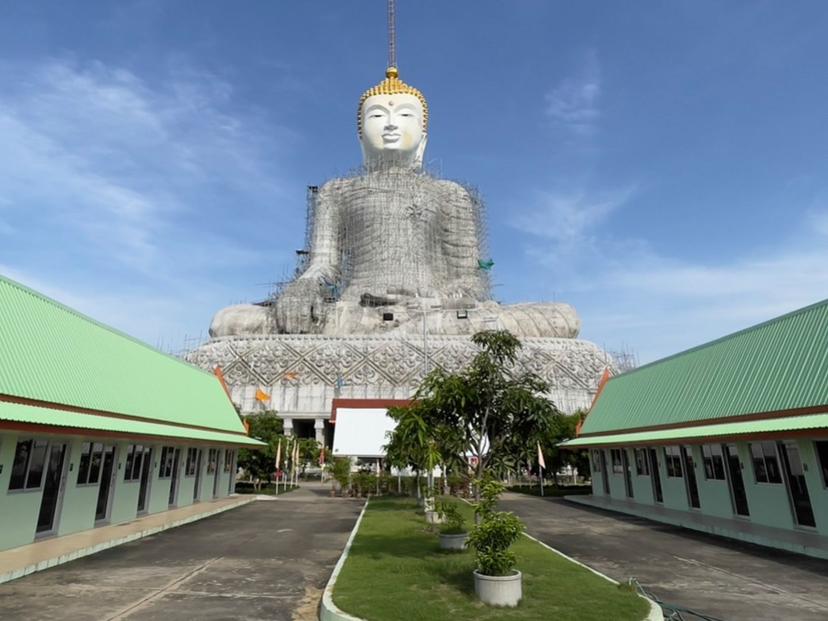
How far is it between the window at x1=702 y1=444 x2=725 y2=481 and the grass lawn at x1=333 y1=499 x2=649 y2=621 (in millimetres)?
8023

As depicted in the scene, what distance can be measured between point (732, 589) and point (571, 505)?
49.6 ft

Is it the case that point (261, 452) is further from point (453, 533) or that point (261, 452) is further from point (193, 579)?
point (193, 579)

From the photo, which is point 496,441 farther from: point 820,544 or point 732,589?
point 820,544

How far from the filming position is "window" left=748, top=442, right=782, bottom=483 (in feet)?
46.6

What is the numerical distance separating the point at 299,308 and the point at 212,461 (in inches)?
981

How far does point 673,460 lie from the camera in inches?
752

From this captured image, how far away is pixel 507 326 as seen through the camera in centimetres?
4862

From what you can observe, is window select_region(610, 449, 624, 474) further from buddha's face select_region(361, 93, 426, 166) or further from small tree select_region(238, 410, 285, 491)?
buddha's face select_region(361, 93, 426, 166)

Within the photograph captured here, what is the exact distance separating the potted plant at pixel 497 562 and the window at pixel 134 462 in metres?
13.5

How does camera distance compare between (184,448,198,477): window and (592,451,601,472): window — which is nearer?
(184,448,198,477): window

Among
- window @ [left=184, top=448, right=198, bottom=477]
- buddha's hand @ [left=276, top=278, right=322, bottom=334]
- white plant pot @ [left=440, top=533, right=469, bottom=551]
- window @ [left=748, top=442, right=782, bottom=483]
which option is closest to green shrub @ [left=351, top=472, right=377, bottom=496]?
window @ [left=184, top=448, right=198, bottom=477]

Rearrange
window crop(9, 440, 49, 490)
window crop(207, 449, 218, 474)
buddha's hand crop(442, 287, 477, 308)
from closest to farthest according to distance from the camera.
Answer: window crop(9, 440, 49, 490), window crop(207, 449, 218, 474), buddha's hand crop(442, 287, 477, 308)

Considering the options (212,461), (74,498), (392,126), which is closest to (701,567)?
(74,498)

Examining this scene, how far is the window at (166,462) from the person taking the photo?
753 inches
